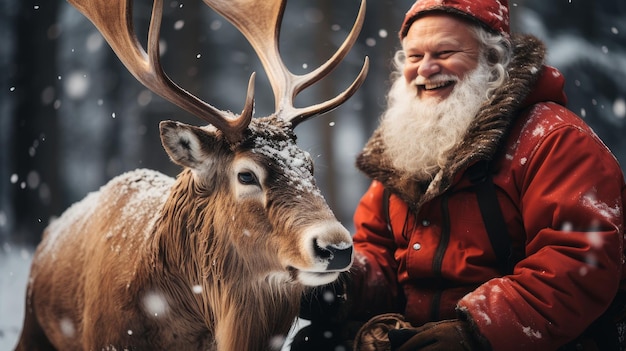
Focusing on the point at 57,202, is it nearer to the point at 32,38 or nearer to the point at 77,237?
the point at 77,237

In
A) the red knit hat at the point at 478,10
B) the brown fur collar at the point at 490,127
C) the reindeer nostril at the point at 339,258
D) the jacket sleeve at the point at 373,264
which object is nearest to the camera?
the reindeer nostril at the point at 339,258

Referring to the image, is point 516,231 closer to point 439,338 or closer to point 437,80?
point 439,338

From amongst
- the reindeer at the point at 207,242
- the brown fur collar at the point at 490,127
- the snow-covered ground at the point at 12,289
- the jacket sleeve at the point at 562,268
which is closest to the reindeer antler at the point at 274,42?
the reindeer at the point at 207,242

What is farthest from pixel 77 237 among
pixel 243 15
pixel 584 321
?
pixel 584 321

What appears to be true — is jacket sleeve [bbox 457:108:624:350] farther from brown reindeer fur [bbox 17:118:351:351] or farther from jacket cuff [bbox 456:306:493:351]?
brown reindeer fur [bbox 17:118:351:351]

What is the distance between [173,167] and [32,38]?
1.88 ft

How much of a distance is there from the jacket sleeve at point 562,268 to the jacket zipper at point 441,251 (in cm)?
19

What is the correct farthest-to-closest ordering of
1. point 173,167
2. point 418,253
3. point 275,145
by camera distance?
point 173,167, point 418,253, point 275,145

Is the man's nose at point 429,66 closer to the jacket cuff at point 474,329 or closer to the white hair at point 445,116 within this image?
the white hair at point 445,116

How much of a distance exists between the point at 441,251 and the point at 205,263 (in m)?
0.63

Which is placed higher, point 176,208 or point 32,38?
point 32,38

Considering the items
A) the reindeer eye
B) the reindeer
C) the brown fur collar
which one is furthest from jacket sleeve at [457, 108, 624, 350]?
the reindeer eye

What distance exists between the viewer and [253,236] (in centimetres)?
146

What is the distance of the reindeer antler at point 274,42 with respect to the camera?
1.72 meters
